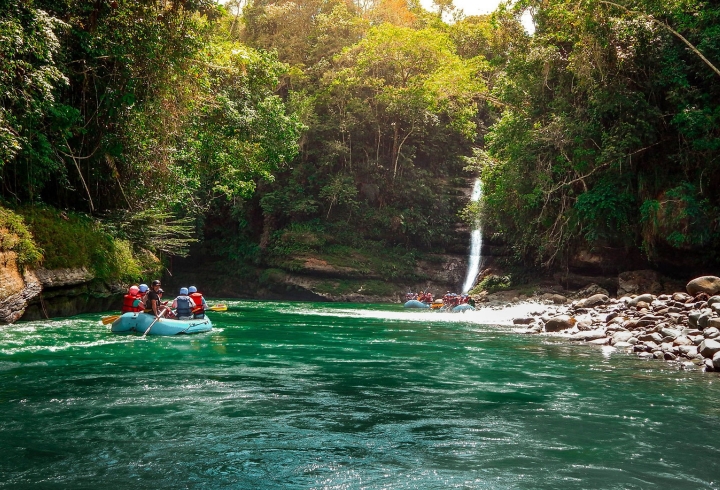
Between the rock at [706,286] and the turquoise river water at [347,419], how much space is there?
200 inches

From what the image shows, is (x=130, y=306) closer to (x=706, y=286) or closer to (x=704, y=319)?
(x=704, y=319)

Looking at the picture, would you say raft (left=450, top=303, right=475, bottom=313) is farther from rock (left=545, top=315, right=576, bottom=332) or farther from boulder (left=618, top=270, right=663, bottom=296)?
rock (left=545, top=315, right=576, bottom=332)

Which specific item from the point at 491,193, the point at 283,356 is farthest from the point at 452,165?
the point at 283,356

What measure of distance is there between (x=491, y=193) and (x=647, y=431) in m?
19.3

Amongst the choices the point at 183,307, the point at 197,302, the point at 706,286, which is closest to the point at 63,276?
the point at 183,307

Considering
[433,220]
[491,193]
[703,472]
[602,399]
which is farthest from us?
[433,220]

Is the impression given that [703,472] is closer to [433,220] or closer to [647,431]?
[647,431]

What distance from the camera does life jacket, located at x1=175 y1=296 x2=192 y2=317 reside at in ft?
40.3

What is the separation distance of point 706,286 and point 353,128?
22.7 metres

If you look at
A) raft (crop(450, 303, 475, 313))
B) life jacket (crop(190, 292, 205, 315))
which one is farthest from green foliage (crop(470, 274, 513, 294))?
life jacket (crop(190, 292, 205, 315))

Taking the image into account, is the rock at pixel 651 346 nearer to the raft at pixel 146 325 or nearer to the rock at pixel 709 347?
the rock at pixel 709 347

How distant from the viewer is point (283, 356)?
8711mm

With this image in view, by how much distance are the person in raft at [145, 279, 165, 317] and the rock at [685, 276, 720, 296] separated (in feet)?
38.5

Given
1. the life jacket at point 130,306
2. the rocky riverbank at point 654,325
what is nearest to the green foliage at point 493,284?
the rocky riverbank at point 654,325
